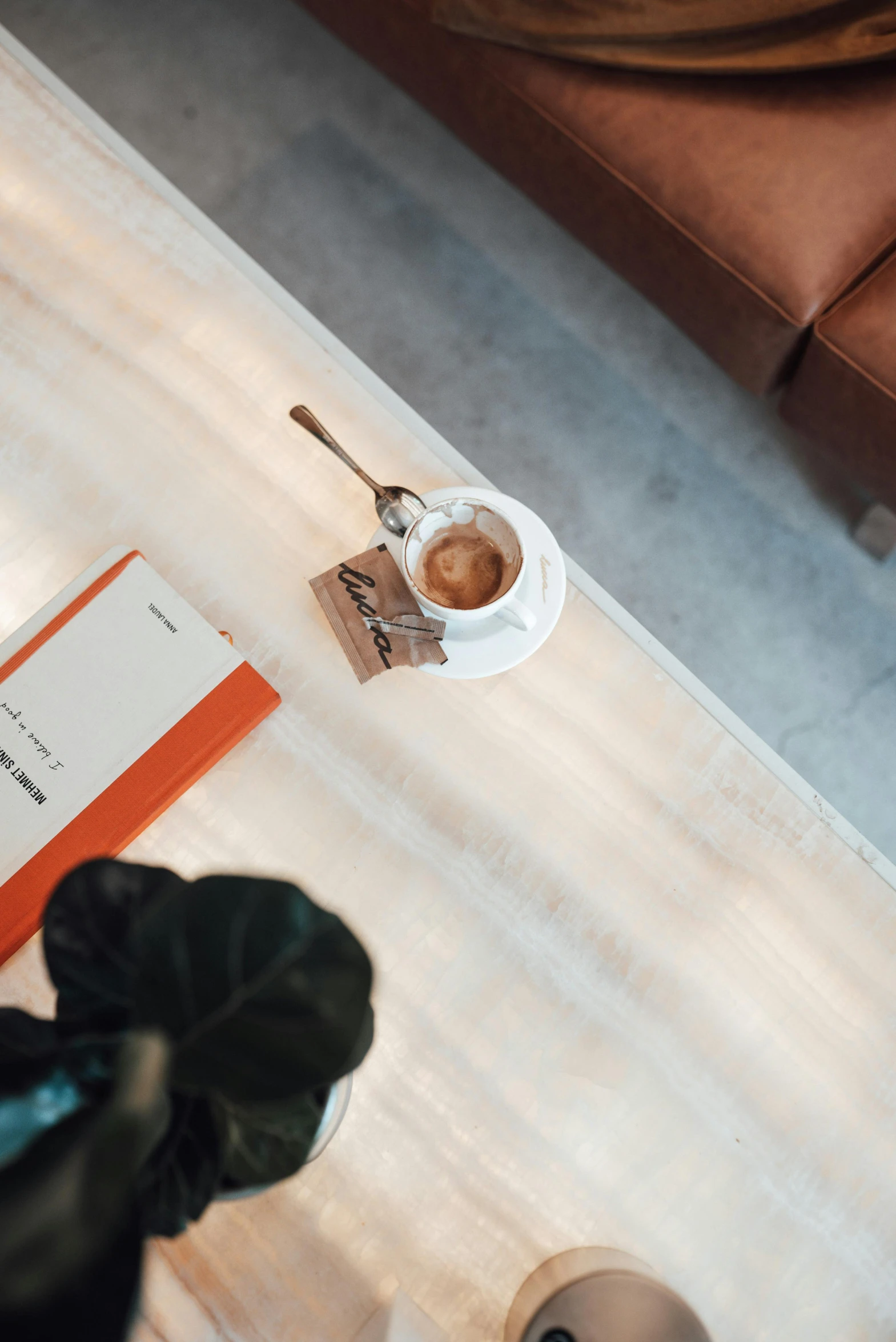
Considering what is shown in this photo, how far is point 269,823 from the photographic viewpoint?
0.77 m

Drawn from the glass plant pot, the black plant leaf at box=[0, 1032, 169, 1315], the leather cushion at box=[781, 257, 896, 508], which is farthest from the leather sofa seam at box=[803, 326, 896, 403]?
the black plant leaf at box=[0, 1032, 169, 1315]

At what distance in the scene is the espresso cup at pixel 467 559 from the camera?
2.42 ft

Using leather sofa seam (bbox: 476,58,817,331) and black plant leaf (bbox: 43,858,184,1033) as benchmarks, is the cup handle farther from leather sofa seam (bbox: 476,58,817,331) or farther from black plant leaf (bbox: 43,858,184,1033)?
leather sofa seam (bbox: 476,58,817,331)

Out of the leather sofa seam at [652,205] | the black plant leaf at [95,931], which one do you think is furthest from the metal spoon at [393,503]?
the leather sofa seam at [652,205]

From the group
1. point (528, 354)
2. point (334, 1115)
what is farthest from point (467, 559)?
point (528, 354)

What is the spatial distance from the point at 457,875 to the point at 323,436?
421 millimetres

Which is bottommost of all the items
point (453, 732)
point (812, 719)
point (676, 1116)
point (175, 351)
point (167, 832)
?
point (812, 719)

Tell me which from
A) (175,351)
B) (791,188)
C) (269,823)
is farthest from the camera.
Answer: (791,188)

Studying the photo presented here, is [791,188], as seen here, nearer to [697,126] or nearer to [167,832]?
[697,126]

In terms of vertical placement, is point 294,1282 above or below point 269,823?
below

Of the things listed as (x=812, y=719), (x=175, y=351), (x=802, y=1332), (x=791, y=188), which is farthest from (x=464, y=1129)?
(x=791, y=188)

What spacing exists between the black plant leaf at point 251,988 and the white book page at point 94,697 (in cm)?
43

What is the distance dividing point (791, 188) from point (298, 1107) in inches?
44.8

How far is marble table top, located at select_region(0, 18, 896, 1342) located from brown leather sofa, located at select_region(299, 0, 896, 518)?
52 centimetres
